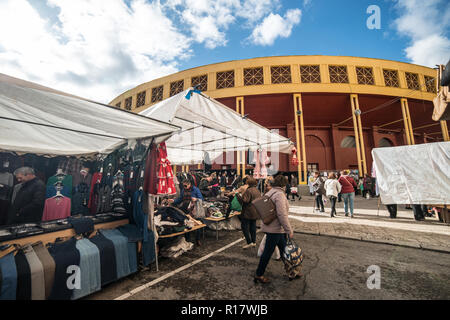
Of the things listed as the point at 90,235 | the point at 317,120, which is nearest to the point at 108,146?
the point at 90,235

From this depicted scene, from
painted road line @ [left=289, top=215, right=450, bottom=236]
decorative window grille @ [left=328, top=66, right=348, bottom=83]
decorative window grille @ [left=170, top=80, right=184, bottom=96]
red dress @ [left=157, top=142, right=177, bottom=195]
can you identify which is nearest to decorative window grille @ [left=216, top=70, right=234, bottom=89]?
decorative window grille @ [left=170, top=80, right=184, bottom=96]

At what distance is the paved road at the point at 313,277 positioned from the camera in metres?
2.59

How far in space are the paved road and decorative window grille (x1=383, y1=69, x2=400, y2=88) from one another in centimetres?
1963

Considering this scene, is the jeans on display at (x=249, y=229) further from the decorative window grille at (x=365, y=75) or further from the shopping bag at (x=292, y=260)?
the decorative window grille at (x=365, y=75)

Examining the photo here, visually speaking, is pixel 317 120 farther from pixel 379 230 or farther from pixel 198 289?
pixel 198 289

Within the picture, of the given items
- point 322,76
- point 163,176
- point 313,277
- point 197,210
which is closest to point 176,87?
point 322,76

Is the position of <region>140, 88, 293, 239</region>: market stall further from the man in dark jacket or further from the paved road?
the man in dark jacket

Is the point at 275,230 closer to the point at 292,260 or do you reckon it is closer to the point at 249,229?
the point at 292,260

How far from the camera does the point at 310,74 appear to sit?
1642 centimetres

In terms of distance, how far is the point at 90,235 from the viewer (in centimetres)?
316

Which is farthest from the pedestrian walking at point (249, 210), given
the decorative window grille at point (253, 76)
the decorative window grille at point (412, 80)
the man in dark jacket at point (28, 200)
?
the decorative window grille at point (412, 80)

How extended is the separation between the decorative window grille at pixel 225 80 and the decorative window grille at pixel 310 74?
6729mm
